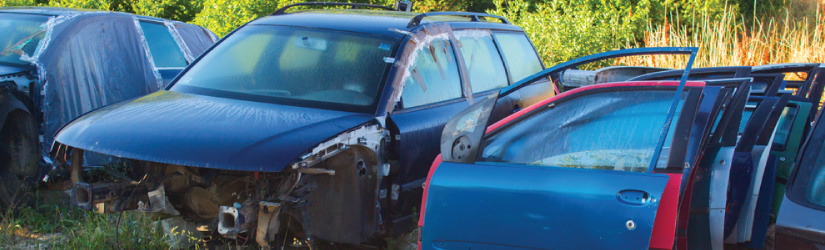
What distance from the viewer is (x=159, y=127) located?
3.02 m

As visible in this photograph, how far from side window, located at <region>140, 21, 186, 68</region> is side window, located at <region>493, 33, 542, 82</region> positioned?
3047 mm

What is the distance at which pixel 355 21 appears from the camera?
13.6ft

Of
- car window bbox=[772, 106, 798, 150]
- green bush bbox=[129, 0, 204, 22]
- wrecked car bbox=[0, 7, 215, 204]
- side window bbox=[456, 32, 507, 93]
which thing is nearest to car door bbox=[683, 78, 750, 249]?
car window bbox=[772, 106, 798, 150]

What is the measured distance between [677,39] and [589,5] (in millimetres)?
2032

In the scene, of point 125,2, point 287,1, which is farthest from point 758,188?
point 125,2

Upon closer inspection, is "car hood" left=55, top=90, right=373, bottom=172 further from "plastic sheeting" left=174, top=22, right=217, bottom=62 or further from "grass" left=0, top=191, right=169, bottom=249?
"plastic sheeting" left=174, top=22, right=217, bottom=62

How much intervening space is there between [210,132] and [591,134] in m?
1.77

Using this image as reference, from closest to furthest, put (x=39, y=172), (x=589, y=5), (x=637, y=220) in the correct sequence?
(x=637, y=220) → (x=39, y=172) → (x=589, y=5)

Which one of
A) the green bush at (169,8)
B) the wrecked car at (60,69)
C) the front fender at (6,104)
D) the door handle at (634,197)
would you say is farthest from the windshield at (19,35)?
the green bush at (169,8)

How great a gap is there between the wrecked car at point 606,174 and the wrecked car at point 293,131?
588 millimetres

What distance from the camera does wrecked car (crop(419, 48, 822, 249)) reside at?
2340mm

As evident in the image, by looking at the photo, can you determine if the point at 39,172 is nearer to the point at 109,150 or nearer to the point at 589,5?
the point at 109,150

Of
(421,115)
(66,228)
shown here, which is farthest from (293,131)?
(66,228)

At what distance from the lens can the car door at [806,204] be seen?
7.66 ft
